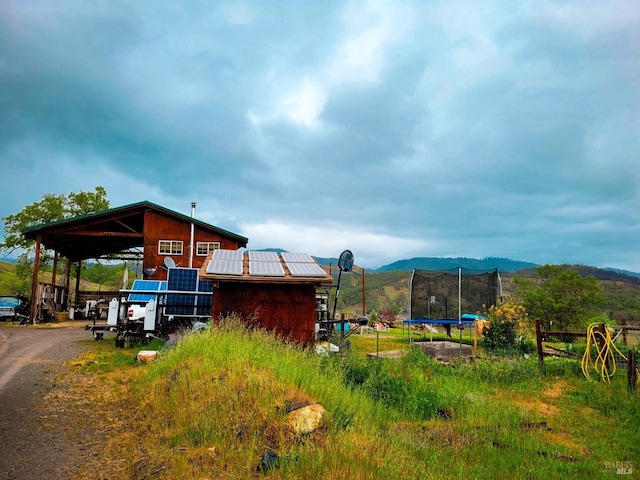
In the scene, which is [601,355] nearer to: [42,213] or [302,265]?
[302,265]

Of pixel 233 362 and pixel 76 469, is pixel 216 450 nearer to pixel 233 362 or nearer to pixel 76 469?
pixel 76 469

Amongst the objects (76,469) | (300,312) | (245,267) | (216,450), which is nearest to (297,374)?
(216,450)

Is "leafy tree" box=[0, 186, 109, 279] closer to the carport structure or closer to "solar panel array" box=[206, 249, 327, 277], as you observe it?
the carport structure

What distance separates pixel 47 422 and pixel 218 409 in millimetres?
2960

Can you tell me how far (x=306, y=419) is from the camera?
5.46 m

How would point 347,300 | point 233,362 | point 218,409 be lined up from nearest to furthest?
point 218,409
point 233,362
point 347,300

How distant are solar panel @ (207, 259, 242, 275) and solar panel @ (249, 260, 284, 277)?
1.17 feet

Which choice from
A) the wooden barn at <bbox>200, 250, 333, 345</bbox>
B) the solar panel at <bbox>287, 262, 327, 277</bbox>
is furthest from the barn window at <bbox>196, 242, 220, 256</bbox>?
the wooden barn at <bbox>200, 250, 333, 345</bbox>

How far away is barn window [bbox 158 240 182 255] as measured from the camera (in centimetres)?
2538

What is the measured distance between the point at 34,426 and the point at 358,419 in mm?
4911

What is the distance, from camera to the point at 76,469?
200 inches

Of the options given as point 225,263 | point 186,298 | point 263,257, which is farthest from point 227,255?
point 186,298

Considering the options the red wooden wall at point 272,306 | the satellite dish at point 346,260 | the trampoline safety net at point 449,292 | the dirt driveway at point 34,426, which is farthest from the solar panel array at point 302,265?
the trampoline safety net at point 449,292

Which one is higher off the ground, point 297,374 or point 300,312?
point 300,312
